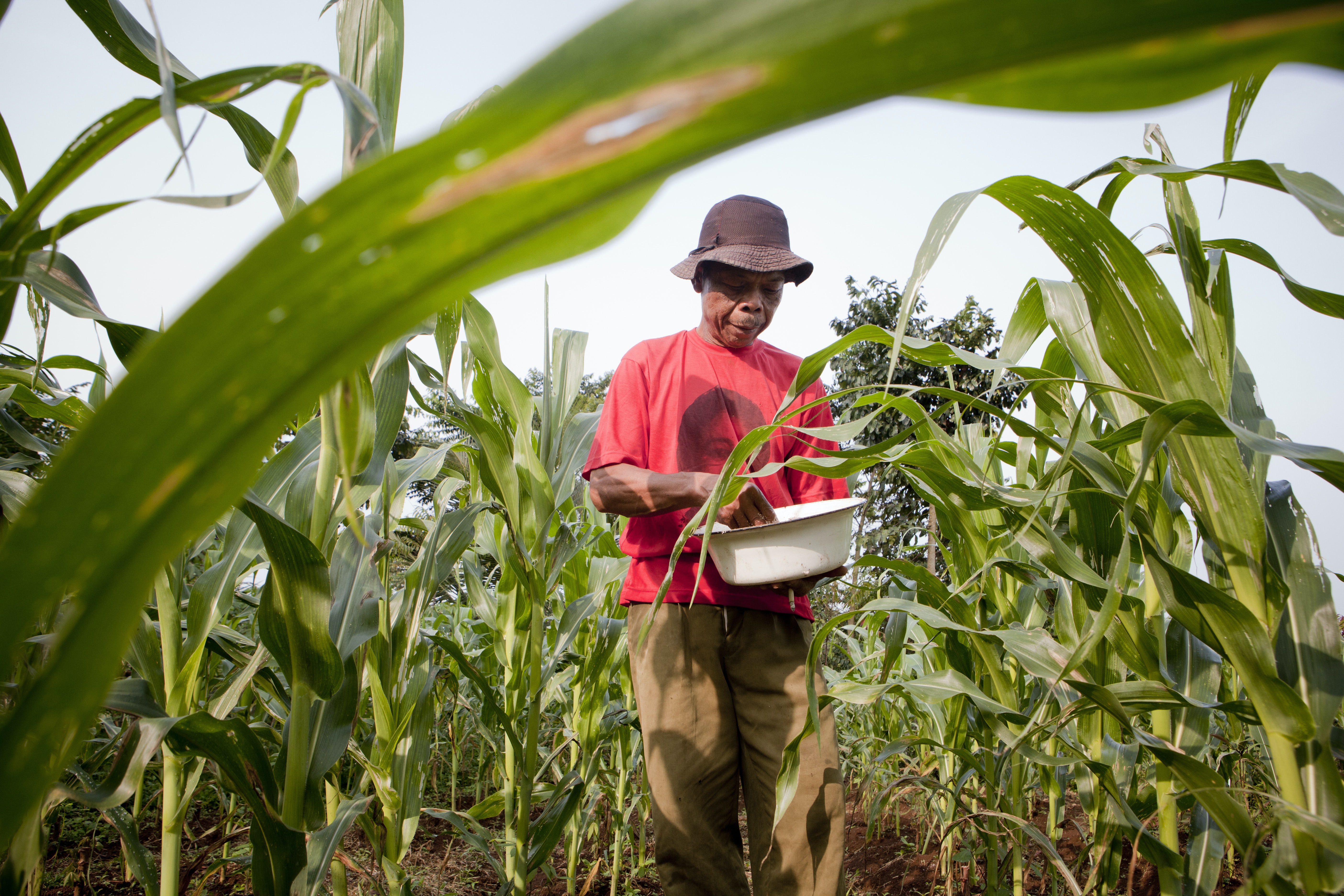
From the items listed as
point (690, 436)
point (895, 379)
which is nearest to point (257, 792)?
point (690, 436)

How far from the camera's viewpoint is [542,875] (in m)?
2.55

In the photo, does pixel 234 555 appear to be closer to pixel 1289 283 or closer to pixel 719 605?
pixel 719 605

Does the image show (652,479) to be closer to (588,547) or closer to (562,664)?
(588,547)

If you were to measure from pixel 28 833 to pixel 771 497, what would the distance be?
144 centimetres

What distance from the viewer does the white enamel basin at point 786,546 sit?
4.41ft

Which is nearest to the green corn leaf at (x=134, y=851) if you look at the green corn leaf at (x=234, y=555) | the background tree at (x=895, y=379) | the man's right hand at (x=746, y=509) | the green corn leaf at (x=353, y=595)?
the green corn leaf at (x=234, y=555)

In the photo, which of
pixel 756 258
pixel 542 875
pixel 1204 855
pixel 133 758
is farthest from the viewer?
pixel 542 875

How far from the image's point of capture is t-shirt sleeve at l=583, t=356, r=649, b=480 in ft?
5.66

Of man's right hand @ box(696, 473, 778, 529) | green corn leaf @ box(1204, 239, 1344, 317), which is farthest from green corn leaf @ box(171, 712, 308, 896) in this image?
green corn leaf @ box(1204, 239, 1344, 317)

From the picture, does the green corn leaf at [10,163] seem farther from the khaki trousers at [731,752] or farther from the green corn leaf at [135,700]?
the khaki trousers at [731,752]

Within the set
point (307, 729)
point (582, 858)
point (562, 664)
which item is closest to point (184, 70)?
point (307, 729)

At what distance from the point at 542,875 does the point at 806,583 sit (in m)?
1.73

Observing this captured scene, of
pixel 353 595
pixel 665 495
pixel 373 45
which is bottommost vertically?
pixel 353 595

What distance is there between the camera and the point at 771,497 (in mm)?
1792
